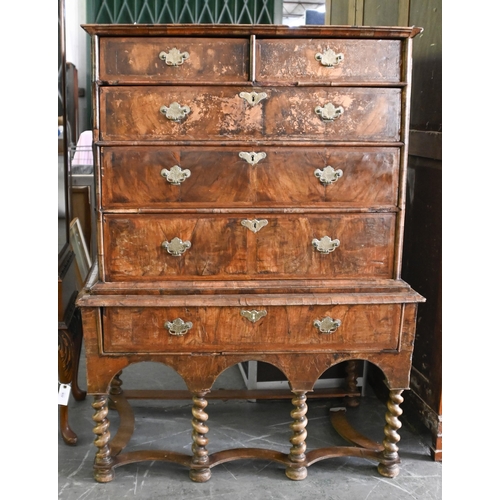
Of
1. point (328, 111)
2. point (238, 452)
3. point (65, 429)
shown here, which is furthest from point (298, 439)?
point (328, 111)

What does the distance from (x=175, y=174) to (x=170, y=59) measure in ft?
1.29

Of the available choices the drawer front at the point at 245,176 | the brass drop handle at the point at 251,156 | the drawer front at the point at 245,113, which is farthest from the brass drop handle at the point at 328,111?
the brass drop handle at the point at 251,156

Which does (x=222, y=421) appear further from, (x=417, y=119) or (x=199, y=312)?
(x=417, y=119)

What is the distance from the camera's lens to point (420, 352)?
2.73 meters

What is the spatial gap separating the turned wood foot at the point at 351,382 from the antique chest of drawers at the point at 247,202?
20.9 inches

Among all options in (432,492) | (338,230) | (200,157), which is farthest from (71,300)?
(432,492)

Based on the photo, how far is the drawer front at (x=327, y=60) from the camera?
2.12 meters

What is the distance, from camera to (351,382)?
2.92 meters

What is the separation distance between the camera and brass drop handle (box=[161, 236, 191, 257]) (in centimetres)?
221

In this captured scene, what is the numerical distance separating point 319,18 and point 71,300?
224cm

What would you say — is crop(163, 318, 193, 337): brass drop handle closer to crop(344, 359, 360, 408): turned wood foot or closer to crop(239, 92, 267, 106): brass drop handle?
crop(239, 92, 267, 106): brass drop handle

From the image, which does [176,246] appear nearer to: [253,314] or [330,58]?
[253,314]

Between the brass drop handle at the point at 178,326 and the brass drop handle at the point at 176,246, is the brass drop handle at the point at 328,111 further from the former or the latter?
the brass drop handle at the point at 178,326

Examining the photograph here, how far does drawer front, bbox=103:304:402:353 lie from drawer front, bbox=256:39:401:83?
2.71 ft
